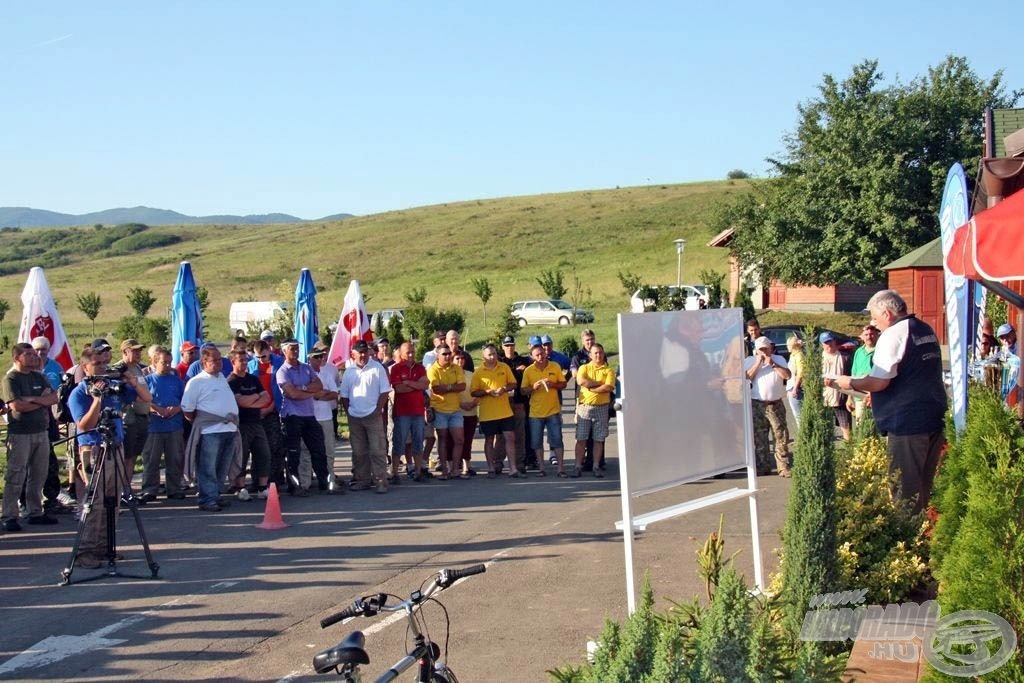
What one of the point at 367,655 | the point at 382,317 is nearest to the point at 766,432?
the point at 367,655

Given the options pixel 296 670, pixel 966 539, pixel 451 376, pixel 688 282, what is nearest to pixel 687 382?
pixel 966 539

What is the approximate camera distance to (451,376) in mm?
15188

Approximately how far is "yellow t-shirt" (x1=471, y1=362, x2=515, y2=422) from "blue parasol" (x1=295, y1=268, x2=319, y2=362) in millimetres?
5798

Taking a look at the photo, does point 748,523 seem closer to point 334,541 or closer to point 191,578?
point 334,541

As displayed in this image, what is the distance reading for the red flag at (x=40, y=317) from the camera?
49.2ft

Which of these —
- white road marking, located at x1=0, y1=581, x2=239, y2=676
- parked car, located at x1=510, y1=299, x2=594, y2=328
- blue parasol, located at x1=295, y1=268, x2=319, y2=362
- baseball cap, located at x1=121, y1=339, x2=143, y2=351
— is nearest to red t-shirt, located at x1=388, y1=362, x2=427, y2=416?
baseball cap, located at x1=121, y1=339, x2=143, y2=351

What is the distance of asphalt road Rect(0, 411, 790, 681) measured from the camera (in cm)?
720

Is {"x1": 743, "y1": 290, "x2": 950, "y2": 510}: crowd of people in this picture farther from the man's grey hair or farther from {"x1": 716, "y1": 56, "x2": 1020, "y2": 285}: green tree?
{"x1": 716, "y1": 56, "x2": 1020, "y2": 285}: green tree

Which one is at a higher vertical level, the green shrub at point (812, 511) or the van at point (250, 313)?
the van at point (250, 313)

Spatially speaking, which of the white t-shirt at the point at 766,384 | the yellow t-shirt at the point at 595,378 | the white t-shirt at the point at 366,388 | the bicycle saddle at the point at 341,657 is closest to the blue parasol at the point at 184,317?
the white t-shirt at the point at 366,388

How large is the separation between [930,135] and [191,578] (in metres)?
40.6

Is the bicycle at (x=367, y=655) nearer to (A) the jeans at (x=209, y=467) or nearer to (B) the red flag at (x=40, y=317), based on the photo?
(A) the jeans at (x=209, y=467)

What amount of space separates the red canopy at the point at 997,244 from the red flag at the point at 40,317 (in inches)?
493

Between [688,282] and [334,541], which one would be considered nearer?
[334,541]
